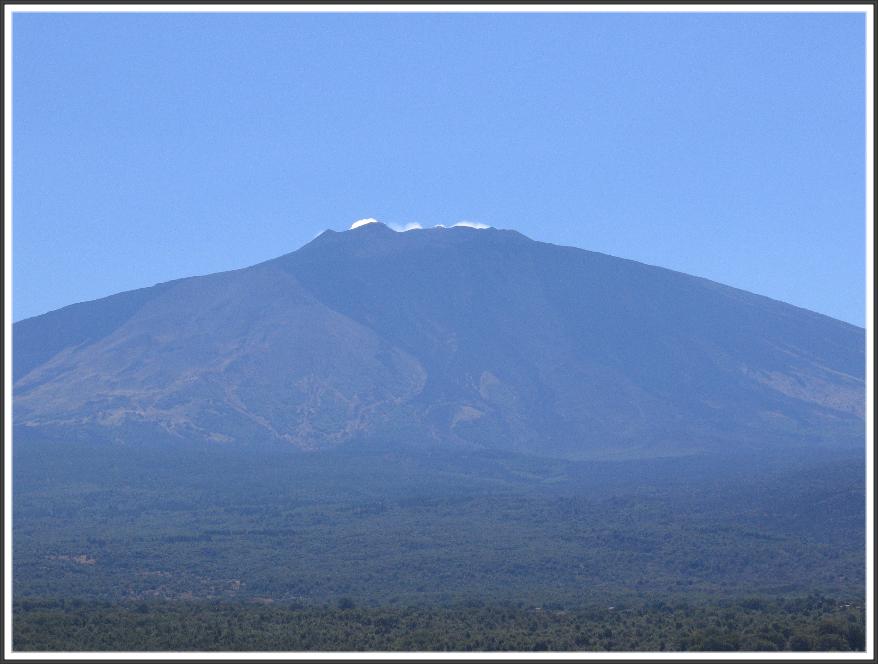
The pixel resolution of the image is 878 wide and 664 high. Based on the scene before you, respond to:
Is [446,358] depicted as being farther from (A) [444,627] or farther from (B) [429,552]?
(A) [444,627]

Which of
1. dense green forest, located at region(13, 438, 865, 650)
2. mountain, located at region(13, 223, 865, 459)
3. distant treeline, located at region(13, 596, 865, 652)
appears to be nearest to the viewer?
distant treeline, located at region(13, 596, 865, 652)

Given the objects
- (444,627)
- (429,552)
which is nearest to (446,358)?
(429,552)

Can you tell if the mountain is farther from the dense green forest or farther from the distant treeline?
the distant treeline

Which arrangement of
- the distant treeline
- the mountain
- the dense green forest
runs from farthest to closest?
the mountain → the dense green forest → the distant treeline

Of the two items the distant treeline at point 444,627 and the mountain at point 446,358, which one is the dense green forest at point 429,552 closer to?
the distant treeline at point 444,627

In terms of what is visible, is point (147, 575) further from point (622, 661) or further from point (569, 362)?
point (569, 362)

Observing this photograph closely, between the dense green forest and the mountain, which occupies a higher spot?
the mountain

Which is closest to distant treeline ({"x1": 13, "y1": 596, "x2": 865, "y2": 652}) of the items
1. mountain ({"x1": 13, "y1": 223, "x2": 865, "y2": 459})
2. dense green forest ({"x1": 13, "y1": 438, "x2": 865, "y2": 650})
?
dense green forest ({"x1": 13, "y1": 438, "x2": 865, "y2": 650})

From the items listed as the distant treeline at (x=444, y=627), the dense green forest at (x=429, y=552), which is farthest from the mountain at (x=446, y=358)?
the distant treeline at (x=444, y=627)
